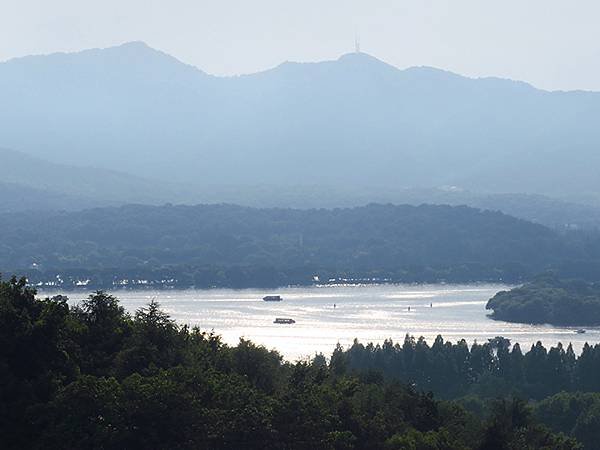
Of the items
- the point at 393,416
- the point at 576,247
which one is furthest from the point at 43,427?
the point at 576,247

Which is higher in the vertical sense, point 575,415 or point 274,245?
point 274,245

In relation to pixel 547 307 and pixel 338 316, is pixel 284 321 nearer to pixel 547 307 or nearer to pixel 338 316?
pixel 338 316

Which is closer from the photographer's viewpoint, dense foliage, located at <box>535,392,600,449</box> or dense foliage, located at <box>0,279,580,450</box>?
dense foliage, located at <box>0,279,580,450</box>

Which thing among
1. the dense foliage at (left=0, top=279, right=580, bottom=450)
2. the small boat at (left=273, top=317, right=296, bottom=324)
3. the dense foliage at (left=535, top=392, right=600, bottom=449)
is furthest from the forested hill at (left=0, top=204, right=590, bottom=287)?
the dense foliage at (left=0, top=279, right=580, bottom=450)

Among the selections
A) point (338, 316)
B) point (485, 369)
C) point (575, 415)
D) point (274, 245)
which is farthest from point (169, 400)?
point (274, 245)

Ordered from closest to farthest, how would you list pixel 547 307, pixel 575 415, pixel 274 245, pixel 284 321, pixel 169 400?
pixel 169 400
pixel 575 415
pixel 284 321
pixel 547 307
pixel 274 245

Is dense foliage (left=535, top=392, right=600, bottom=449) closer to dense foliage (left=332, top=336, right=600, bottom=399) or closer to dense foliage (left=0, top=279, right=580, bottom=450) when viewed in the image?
dense foliage (left=332, top=336, right=600, bottom=399)

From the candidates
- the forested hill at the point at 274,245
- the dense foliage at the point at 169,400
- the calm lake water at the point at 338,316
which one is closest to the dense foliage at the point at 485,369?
the calm lake water at the point at 338,316
